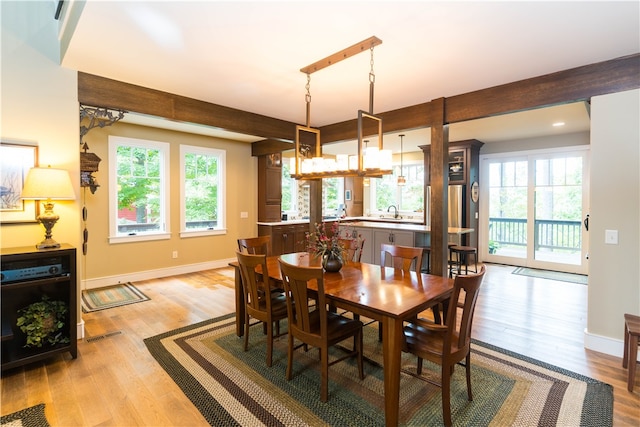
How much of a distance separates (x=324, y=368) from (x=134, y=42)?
279cm

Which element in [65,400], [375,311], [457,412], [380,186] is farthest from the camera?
[380,186]

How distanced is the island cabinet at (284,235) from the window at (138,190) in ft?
6.40

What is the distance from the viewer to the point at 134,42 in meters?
2.44

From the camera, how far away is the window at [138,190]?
5164 mm

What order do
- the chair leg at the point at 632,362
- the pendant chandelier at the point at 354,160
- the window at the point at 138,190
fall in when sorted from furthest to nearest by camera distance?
the window at the point at 138,190
the pendant chandelier at the point at 354,160
the chair leg at the point at 632,362

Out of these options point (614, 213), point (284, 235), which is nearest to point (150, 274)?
point (284, 235)

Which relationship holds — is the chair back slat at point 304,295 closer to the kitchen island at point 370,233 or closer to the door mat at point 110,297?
the kitchen island at point 370,233

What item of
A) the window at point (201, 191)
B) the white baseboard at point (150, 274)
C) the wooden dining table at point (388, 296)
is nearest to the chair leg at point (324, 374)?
the wooden dining table at point (388, 296)

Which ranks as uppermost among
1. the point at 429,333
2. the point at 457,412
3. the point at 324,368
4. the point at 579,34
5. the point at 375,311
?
the point at 579,34

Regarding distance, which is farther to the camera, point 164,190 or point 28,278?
point 164,190

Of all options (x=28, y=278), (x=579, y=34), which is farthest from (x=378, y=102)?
(x=28, y=278)

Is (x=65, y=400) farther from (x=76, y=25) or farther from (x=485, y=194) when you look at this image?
(x=485, y=194)

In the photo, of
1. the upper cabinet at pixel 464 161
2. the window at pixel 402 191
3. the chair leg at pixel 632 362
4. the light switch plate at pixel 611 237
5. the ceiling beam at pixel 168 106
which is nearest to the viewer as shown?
the chair leg at pixel 632 362

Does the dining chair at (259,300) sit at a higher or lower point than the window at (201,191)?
lower
